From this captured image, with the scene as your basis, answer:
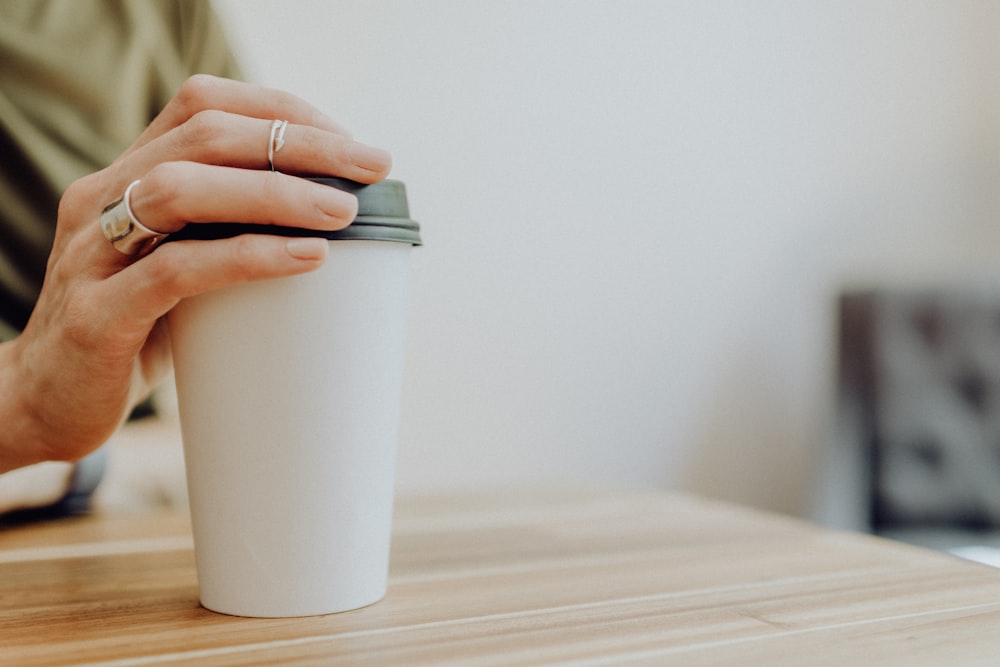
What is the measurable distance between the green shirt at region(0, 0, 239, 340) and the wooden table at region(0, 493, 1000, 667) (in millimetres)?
443

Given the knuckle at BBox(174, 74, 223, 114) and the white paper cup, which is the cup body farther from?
the knuckle at BBox(174, 74, 223, 114)

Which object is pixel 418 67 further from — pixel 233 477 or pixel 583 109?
pixel 233 477

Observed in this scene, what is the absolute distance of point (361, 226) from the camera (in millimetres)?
442

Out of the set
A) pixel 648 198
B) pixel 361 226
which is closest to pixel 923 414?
pixel 648 198

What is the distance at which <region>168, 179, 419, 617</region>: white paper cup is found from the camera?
44cm

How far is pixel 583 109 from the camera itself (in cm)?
145

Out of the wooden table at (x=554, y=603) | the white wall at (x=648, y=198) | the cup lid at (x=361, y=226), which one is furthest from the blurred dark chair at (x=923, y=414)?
the cup lid at (x=361, y=226)

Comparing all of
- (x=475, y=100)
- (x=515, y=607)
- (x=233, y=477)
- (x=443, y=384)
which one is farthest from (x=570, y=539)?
(x=475, y=100)

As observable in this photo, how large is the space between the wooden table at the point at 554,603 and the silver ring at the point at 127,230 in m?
0.21

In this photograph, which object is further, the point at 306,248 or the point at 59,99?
the point at 59,99

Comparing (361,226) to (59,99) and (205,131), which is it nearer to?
(205,131)

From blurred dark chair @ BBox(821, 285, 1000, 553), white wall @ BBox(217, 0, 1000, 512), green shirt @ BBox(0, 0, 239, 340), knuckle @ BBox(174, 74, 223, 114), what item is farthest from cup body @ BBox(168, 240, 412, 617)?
blurred dark chair @ BBox(821, 285, 1000, 553)

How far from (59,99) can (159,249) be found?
78 centimetres

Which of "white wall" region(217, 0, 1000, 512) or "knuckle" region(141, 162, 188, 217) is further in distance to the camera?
"white wall" region(217, 0, 1000, 512)
